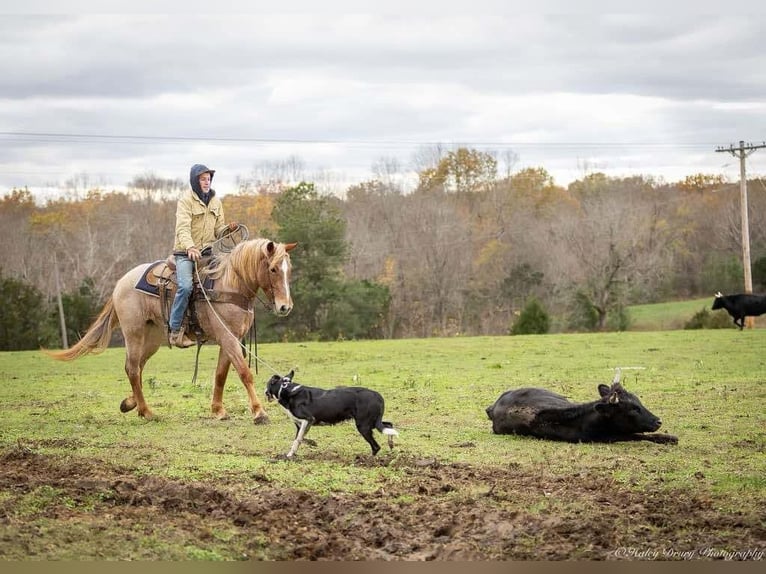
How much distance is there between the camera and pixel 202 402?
15070mm

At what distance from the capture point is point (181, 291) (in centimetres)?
1274

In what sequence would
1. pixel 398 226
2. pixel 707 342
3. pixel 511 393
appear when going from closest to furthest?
pixel 511 393, pixel 707 342, pixel 398 226

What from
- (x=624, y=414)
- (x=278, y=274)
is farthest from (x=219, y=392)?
(x=624, y=414)

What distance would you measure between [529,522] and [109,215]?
210ft

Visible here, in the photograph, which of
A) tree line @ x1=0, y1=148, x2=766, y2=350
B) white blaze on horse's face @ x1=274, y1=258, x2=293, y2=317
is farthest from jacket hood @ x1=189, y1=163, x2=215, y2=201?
tree line @ x1=0, y1=148, x2=766, y2=350

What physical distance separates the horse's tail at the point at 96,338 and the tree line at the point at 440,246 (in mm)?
28499

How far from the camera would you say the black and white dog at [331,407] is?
9703 mm

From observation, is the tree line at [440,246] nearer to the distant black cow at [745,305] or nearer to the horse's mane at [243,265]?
the distant black cow at [745,305]

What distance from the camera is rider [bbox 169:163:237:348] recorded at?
12.8 metres

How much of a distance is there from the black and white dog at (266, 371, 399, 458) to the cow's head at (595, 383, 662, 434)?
2723 mm

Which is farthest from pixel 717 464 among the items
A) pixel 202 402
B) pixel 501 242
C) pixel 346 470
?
pixel 501 242

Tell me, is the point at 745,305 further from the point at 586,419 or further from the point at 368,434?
the point at 368,434

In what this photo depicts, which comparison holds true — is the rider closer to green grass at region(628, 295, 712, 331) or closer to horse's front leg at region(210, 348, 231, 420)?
horse's front leg at region(210, 348, 231, 420)

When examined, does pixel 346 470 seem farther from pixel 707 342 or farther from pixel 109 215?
pixel 109 215
